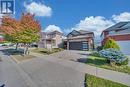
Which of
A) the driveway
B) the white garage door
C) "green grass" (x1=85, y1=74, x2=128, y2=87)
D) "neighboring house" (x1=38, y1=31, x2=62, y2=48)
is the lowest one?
"green grass" (x1=85, y1=74, x2=128, y2=87)

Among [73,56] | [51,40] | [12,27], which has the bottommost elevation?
[73,56]

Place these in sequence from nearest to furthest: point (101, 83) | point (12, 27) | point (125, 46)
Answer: point (101, 83) < point (12, 27) < point (125, 46)

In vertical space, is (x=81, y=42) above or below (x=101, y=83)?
above

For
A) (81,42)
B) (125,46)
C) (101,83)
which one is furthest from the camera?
(81,42)

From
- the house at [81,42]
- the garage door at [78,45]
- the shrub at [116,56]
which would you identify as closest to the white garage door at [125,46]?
the house at [81,42]

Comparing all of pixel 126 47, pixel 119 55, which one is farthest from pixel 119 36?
pixel 119 55

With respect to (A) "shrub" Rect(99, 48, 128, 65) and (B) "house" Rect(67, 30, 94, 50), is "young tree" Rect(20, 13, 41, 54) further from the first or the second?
(B) "house" Rect(67, 30, 94, 50)

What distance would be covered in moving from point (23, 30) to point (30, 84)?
51.9ft

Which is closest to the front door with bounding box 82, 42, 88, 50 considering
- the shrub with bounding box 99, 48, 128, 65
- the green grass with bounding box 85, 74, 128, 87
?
the shrub with bounding box 99, 48, 128, 65

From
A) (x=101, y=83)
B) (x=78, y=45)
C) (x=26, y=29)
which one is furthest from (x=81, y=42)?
(x=101, y=83)

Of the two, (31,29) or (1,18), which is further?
(1,18)

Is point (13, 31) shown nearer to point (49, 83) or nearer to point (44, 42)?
point (49, 83)

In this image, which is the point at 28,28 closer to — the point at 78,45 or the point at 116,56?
the point at 116,56

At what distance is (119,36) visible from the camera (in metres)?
29.9
